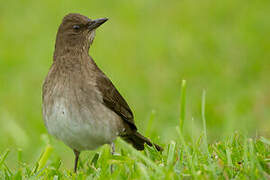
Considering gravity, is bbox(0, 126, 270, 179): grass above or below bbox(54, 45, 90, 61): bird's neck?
below

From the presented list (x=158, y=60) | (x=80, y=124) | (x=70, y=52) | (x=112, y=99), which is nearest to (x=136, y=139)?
(x=112, y=99)

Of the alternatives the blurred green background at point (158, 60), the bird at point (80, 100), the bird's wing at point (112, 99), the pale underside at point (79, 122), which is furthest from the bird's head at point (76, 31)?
the blurred green background at point (158, 60)

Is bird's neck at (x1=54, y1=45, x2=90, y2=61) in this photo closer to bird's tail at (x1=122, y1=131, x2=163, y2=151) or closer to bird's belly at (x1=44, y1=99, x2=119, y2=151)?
bird's belly at (x1=44, y1=99, x2=119, y2=151)

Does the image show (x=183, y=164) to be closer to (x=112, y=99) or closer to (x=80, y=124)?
(x=80, y=124)

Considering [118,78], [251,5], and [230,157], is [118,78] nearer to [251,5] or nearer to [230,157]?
[251,5]

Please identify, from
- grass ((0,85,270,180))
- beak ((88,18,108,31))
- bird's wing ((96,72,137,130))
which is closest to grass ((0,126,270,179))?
grass ((0,85,270,180))

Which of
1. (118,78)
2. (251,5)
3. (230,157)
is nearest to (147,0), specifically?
(251,5)

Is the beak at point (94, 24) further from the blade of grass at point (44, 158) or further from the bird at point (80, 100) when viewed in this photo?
the blade of grass at point (44, 158)
